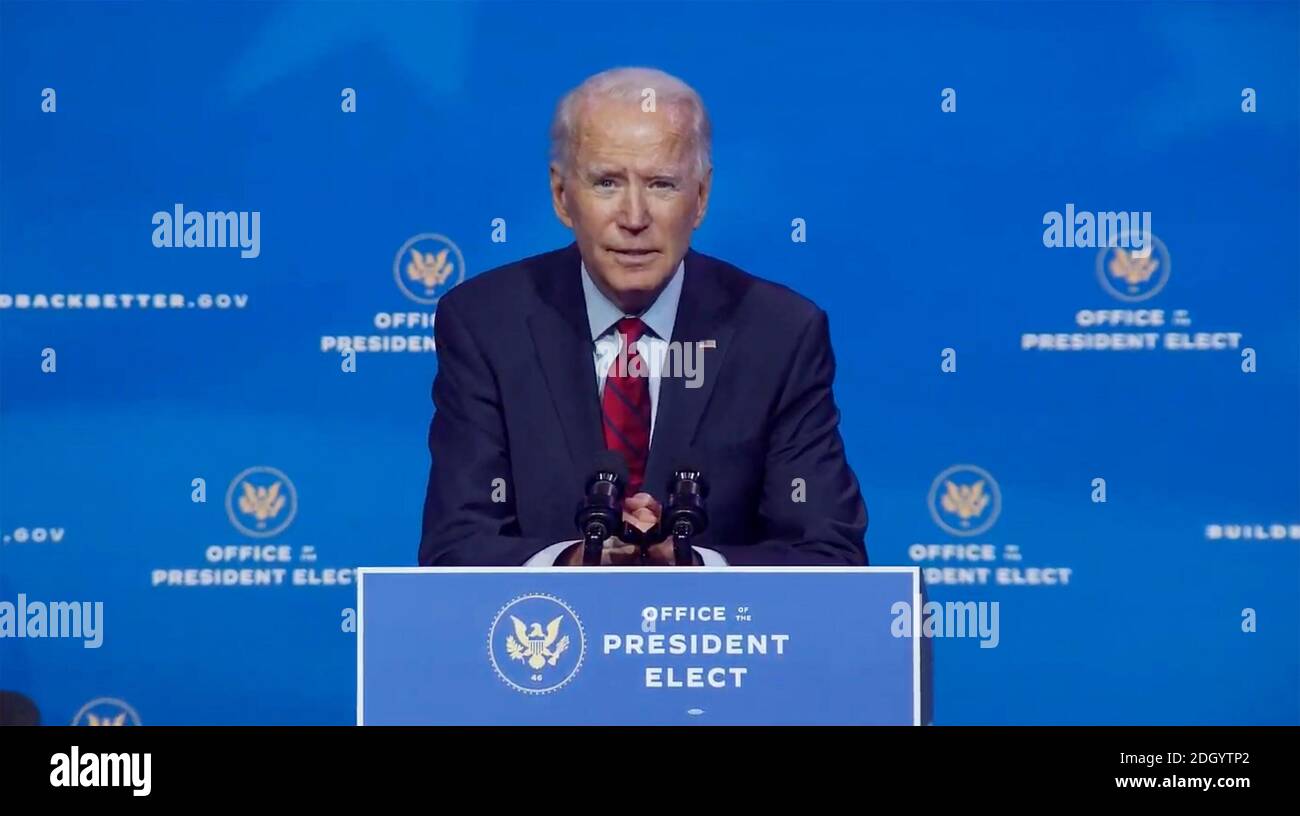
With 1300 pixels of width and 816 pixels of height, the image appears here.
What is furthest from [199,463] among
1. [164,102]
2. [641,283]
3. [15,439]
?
[641,283]

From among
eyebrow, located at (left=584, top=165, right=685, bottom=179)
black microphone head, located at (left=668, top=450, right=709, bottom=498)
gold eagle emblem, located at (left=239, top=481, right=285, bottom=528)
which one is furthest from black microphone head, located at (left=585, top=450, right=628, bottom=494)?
gold eagle emblem, located at (left=239, top=481, right=285, bottom=528)

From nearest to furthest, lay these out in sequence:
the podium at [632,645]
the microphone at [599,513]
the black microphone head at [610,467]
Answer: the podium at [632,645] < the microphone at [599,513] < the black microphone head at [610,467]

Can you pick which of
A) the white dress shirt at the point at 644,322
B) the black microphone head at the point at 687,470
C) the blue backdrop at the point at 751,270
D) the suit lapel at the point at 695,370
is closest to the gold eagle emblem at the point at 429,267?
the blue backdrop at the point at 751,270

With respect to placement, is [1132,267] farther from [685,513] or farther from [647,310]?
[685,513]

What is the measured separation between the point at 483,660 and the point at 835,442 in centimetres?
128

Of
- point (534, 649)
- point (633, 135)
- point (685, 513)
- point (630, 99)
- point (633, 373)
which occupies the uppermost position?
point (630, 99)

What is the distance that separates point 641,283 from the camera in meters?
4.55

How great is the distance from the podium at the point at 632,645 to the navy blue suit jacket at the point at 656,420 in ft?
1.60

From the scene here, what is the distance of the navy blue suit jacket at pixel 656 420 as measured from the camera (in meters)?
4.43

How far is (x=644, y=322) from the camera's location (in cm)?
456

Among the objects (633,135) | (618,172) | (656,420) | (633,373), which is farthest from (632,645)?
(633,135)

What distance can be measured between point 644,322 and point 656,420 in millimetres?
312

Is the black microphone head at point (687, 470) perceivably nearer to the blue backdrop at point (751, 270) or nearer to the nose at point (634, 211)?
the blue backdrop at point (751, 270)
